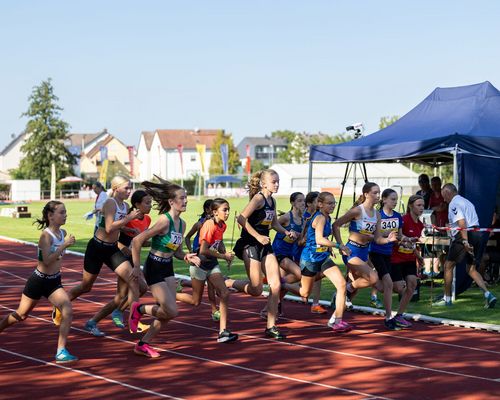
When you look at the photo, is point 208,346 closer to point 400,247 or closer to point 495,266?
point 400,247

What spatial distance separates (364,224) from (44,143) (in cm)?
9322

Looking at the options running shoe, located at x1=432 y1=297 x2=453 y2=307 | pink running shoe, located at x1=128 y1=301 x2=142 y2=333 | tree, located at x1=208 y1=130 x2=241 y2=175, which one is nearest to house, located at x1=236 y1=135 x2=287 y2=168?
tree, located at x1=208 y1=130 x2=241 y2=175

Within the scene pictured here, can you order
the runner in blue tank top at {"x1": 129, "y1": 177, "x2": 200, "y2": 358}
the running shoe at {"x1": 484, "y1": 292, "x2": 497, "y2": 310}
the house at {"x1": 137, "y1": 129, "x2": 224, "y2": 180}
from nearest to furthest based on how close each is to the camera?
1. the runner in blue tank top at {"x1": 129, "y1": 177, "x2": 200, "y2": 358}
2. the running shoe at {"x1": 484, "y1": 292, "x2": 497, "y2": 310}
3. the house at {"x1": 137, "y1": 129, "x2": 224, "y2": 180}

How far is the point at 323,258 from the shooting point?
10961 mm

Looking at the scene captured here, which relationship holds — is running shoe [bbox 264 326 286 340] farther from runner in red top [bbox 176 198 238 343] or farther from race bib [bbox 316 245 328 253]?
race bib [bbox 316 245 328 253]

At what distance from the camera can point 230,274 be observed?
17.9m

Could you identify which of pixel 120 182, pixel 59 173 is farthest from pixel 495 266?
pixel 59 173

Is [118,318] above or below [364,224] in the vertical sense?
below

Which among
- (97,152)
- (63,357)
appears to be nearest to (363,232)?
(63,357)

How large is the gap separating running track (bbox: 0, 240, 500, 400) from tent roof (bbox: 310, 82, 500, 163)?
361 centimetres

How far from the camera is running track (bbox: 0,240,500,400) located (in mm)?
7750

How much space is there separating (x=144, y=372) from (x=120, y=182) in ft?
8.85

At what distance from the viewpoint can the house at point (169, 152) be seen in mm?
139500

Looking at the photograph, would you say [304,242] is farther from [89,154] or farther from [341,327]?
[89,154]
